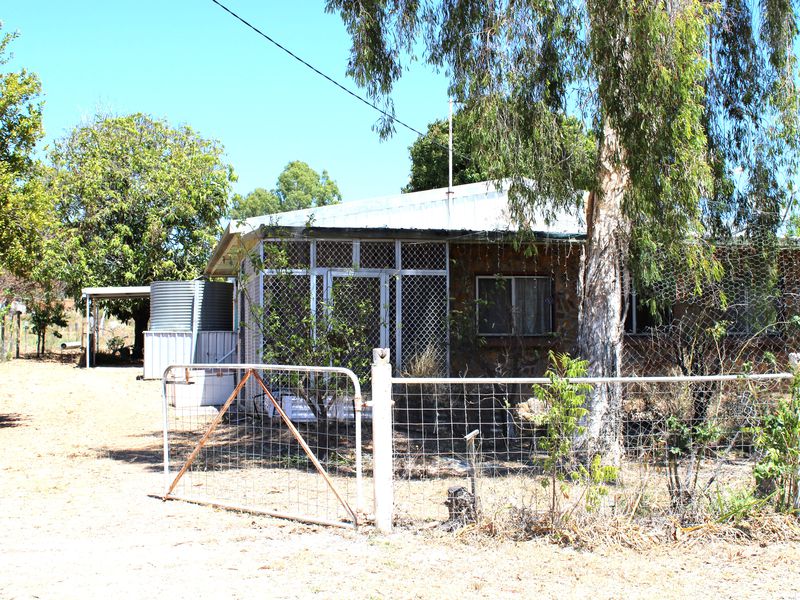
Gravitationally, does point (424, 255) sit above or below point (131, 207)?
below

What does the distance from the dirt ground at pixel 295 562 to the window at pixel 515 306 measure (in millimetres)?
6814

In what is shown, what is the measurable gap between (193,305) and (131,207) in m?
9.35

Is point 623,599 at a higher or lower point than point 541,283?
lower

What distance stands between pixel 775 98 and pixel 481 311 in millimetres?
5254

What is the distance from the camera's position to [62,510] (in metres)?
6.42

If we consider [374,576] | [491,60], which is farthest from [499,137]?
[374,576]

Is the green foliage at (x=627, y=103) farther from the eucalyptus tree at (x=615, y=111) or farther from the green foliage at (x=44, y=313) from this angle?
the green foliage at (x=44, y=313)

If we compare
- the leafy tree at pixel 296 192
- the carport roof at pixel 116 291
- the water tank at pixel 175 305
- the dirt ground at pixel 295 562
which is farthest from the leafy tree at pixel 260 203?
the dirt ground at pixel 295 562

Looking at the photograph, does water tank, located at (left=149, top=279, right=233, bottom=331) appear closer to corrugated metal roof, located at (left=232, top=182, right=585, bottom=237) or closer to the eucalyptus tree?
corrugated metal roof, located at (left=232, top=182, right=585, bottom=237)

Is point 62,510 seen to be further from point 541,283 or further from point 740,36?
point 740,36

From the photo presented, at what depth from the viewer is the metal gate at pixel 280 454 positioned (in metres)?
5.94

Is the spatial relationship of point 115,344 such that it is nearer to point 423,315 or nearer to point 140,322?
point 140,322

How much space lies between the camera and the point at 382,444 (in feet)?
17.6

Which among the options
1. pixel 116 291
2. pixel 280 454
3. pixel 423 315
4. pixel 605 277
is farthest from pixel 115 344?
pixel 605 277
